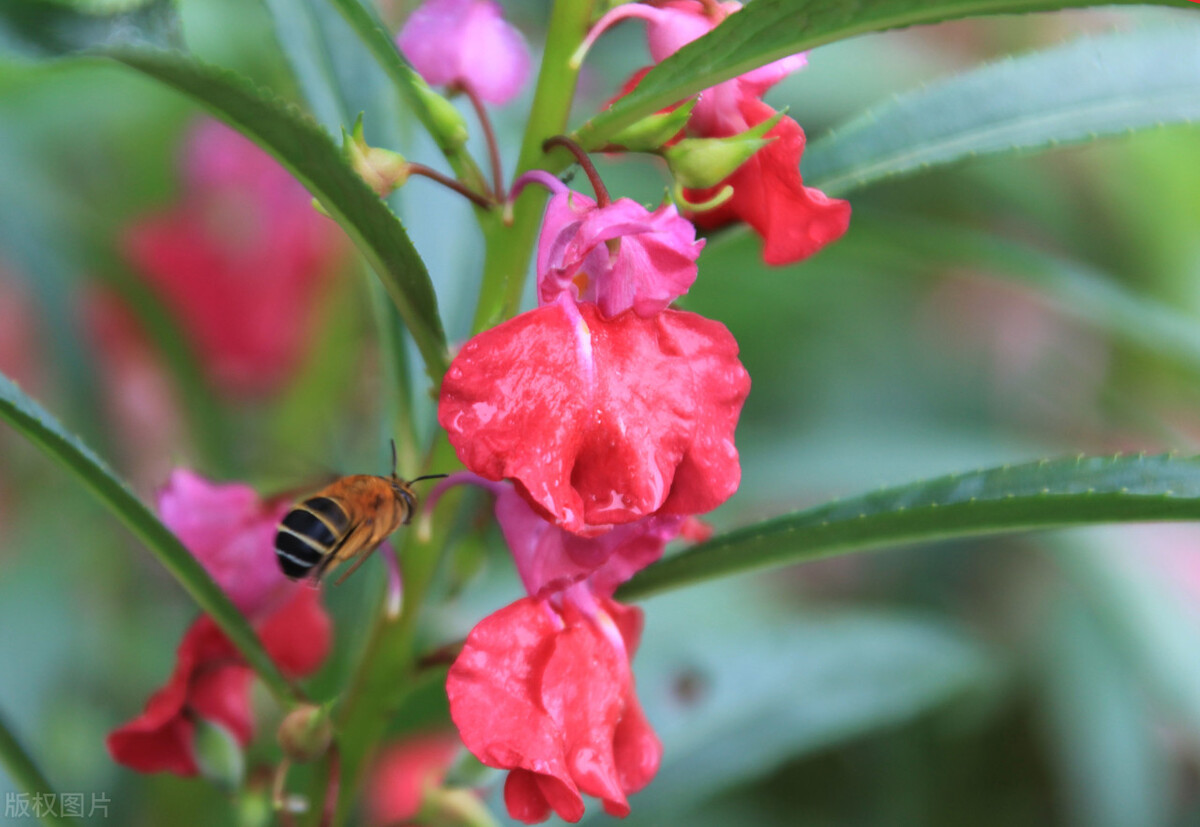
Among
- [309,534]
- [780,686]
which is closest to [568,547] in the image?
[309,534]

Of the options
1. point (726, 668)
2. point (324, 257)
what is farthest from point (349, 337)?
point (726, 668)

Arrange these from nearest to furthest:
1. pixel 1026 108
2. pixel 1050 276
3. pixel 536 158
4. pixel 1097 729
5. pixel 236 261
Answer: pixel 536 158
pixel 1026 108
pixel 1050 276
pixel 1097 729
pixel 236 261

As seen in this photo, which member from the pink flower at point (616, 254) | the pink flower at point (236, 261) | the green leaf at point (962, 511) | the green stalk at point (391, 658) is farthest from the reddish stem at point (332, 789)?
the pink flower at point (236, 261)

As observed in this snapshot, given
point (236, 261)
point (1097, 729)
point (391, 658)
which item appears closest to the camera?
point (391, 658)

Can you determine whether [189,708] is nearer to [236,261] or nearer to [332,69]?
[332,69]

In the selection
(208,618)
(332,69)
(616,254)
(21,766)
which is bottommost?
(21,766)

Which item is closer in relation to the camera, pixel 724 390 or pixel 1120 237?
pixel 724 390

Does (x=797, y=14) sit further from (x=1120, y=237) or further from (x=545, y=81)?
(x=1120, y=237)
